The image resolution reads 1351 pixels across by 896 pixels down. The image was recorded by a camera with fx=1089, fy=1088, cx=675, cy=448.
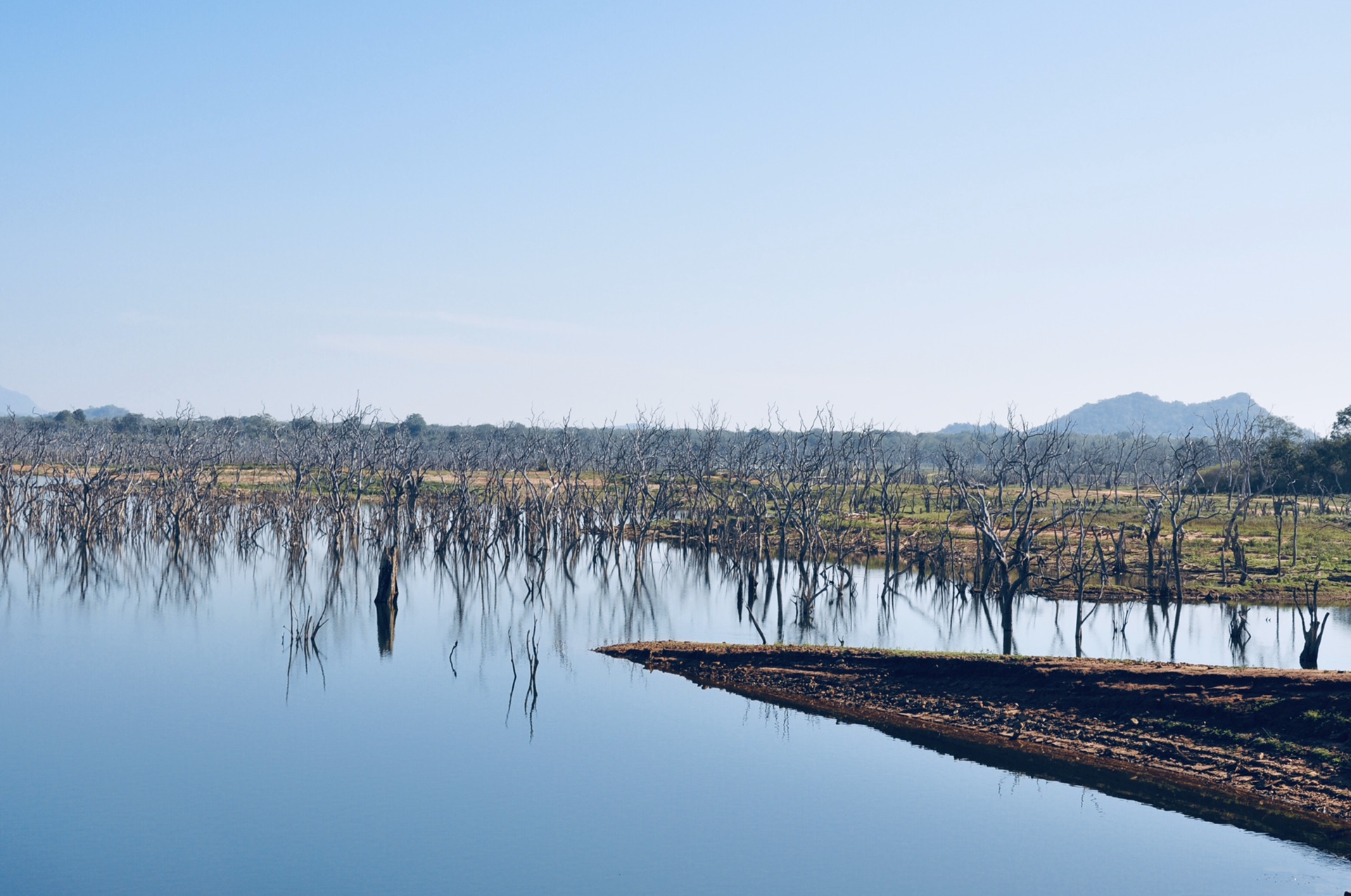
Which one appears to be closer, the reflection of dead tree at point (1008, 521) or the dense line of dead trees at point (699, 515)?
the reflection of dead tree at point (1008, 521)

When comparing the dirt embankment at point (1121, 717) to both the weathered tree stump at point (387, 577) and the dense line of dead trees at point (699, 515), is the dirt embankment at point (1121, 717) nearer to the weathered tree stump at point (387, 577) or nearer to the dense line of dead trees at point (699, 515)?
the dense line of dead trees at point (699, 515)

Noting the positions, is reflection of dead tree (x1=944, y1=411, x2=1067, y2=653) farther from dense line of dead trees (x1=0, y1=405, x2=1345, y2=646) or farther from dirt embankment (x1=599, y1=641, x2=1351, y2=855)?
dirt embankment (x1=599, y1=641, x2=1351, y2=855)

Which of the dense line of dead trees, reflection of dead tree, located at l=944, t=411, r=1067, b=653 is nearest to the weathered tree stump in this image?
the dense line of dead trees

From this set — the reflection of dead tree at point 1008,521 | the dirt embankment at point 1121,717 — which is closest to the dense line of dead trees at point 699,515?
the reflection of dead tree at point 1008,521

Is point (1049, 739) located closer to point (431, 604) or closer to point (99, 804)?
point (99, 804)

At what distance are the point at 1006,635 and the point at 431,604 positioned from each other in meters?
19.2

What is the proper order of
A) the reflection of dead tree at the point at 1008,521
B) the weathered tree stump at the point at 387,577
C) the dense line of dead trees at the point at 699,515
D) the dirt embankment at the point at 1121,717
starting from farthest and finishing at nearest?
the dense line of dead trees at the point at 699,515 < the weathered tree stump at the point at 387,577 < the reflection of dead tree at the point at 1008,521 < the dirt embankment at the point at 1121,717

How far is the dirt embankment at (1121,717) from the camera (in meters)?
18.4

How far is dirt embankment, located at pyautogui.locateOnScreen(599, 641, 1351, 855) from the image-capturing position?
1838 cm

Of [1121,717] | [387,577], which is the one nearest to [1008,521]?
[387,577]

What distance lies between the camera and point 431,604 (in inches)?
1468

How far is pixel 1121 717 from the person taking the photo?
21547 mm

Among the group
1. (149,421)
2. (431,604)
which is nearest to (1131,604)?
(431,604)

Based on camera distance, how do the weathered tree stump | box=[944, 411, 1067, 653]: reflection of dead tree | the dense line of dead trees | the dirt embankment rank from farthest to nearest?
the dense line of dead trees → the weathered tree stump → box=[944, 411, 1067, 653]: reflection of dead tree → the dirt embankment
